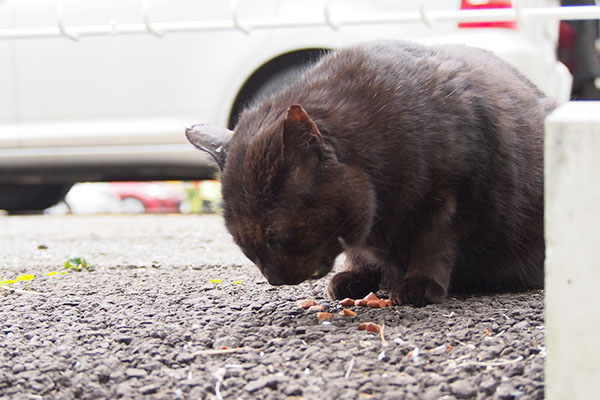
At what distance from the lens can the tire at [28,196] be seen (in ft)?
22.1

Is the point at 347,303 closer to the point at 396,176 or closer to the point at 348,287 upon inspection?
the point at 348,287

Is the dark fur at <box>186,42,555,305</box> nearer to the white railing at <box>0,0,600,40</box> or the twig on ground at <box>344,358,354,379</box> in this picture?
the white railing at <box>0,0,600,40</box>

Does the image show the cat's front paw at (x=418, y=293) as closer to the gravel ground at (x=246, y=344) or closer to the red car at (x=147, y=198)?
the gravel ground at (x=246, y=344)

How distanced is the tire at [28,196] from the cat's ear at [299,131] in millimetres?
Answer: 5438

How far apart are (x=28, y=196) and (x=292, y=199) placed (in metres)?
5.50

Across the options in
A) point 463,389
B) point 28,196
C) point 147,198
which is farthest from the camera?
point 147,198

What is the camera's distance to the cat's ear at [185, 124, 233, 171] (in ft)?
6.97

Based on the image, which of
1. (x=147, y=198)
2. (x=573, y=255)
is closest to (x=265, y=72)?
(x=573, y=255)

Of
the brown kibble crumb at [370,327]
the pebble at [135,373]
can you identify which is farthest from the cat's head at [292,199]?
the pebble at [135,373]

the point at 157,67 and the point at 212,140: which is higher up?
the point at 212,140

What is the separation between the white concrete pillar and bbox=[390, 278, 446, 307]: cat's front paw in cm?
84

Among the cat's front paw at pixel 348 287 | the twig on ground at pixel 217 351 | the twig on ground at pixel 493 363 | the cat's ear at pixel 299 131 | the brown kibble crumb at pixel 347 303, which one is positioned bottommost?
the cat's front paw at pixel 348 287

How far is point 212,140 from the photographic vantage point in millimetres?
2166

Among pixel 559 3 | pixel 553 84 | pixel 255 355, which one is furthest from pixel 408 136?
pixel 559 3
